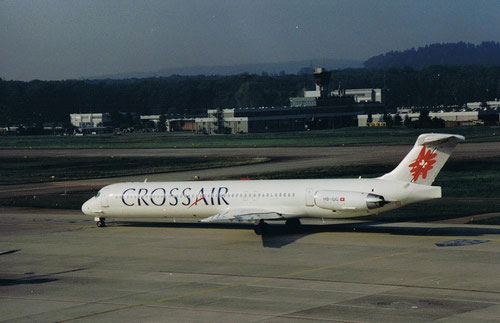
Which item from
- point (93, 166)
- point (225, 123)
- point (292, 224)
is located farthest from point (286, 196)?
point (225, 123)

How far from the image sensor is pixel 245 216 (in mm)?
42469

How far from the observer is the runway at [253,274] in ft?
87.2

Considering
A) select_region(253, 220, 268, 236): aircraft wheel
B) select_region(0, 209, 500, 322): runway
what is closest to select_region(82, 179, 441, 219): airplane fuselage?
select_region(253, 220, 268, 236): aircraft wheel

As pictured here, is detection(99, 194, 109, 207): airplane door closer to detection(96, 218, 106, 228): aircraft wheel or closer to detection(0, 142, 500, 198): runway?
detection(96, 218, 106, 228): aircraft wheel

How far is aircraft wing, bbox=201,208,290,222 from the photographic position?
4216cm

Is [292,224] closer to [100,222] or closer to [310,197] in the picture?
[310,197]

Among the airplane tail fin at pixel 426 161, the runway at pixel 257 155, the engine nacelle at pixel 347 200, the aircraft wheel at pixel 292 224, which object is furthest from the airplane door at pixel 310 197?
the runway at pixel 257 155

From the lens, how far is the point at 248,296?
29000mm

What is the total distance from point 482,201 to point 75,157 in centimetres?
7320

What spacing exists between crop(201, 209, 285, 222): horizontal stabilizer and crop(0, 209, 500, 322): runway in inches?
50.6

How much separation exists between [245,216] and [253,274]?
9.44 meters

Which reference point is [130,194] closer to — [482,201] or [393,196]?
[393,196]

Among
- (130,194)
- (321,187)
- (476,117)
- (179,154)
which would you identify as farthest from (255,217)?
(476,117)

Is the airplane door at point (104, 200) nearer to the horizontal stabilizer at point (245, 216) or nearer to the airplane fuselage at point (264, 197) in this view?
the airplane fuselage at point (264, 197)
